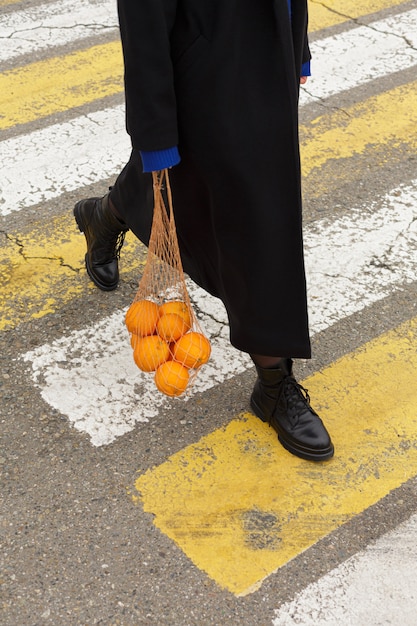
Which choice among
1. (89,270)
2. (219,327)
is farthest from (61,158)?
(219,327)

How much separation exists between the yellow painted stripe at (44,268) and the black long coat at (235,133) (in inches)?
41.8

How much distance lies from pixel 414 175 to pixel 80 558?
295cm

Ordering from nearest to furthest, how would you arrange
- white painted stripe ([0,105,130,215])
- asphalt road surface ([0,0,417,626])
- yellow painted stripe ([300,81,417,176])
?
asphalt road surface ([0,0,417,626]), white painted stripe ([0,105,130,215]), yellow painted stripe ([300,81,417,176])

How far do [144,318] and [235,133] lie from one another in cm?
83

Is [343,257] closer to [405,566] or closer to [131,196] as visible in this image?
[131,196]

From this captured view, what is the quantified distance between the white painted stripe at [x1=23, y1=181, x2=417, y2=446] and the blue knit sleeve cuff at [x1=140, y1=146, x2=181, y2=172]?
1.00 metres

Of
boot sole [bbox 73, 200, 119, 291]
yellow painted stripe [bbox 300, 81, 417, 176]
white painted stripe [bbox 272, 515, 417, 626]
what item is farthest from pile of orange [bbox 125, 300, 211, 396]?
yellow painted stripe [bbox 300, 81, 417, 176]

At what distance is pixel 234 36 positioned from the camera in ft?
8.55

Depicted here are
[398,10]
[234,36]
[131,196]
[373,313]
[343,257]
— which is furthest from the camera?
[398,10]

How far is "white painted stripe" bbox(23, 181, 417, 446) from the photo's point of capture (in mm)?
3408

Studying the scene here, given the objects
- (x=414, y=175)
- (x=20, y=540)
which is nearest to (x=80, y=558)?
(x=20, y=540)

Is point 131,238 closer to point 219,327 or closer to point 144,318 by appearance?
point 219,327

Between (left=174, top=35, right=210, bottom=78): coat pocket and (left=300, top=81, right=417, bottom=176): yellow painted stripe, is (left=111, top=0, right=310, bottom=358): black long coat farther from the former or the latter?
(left=300, top=81, right=417, bottom=176): yellow painted stripe

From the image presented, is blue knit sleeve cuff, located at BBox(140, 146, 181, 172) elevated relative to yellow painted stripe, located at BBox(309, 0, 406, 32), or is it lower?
elevated
